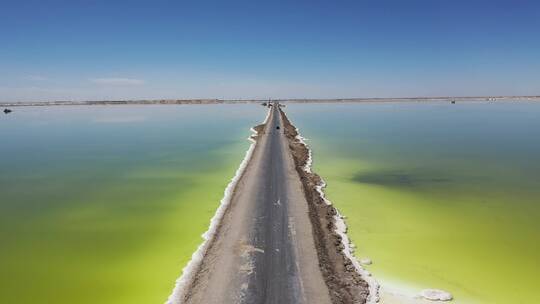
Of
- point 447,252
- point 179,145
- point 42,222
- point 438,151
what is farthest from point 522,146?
point 42,222

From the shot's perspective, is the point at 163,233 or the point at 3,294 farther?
the point at 163,233

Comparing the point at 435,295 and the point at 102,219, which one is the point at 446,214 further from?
the point at 102,219

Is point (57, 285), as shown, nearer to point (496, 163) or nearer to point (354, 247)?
point (354, 247)

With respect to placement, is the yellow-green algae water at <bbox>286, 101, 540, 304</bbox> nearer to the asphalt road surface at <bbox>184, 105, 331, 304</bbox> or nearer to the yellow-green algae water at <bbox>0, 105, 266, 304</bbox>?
the asphalt road surface at <bbox>184, 105, 331, 304</bbox>

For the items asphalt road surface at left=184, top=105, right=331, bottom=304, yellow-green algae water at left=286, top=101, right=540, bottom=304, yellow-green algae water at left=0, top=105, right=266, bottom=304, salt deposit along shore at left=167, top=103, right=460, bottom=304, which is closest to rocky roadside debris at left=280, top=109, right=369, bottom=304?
salt deposit along shore at left=167, top=103, right=460, bottom=304

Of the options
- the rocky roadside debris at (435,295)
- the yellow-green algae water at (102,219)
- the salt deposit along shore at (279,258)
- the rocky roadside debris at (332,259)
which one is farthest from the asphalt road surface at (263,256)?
the rocky roadside debris at (435,295)

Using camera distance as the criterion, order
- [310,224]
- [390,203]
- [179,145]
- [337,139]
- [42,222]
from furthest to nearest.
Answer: [337,139] → [179,145] → [390,203] → [42,222] → [310,224]
